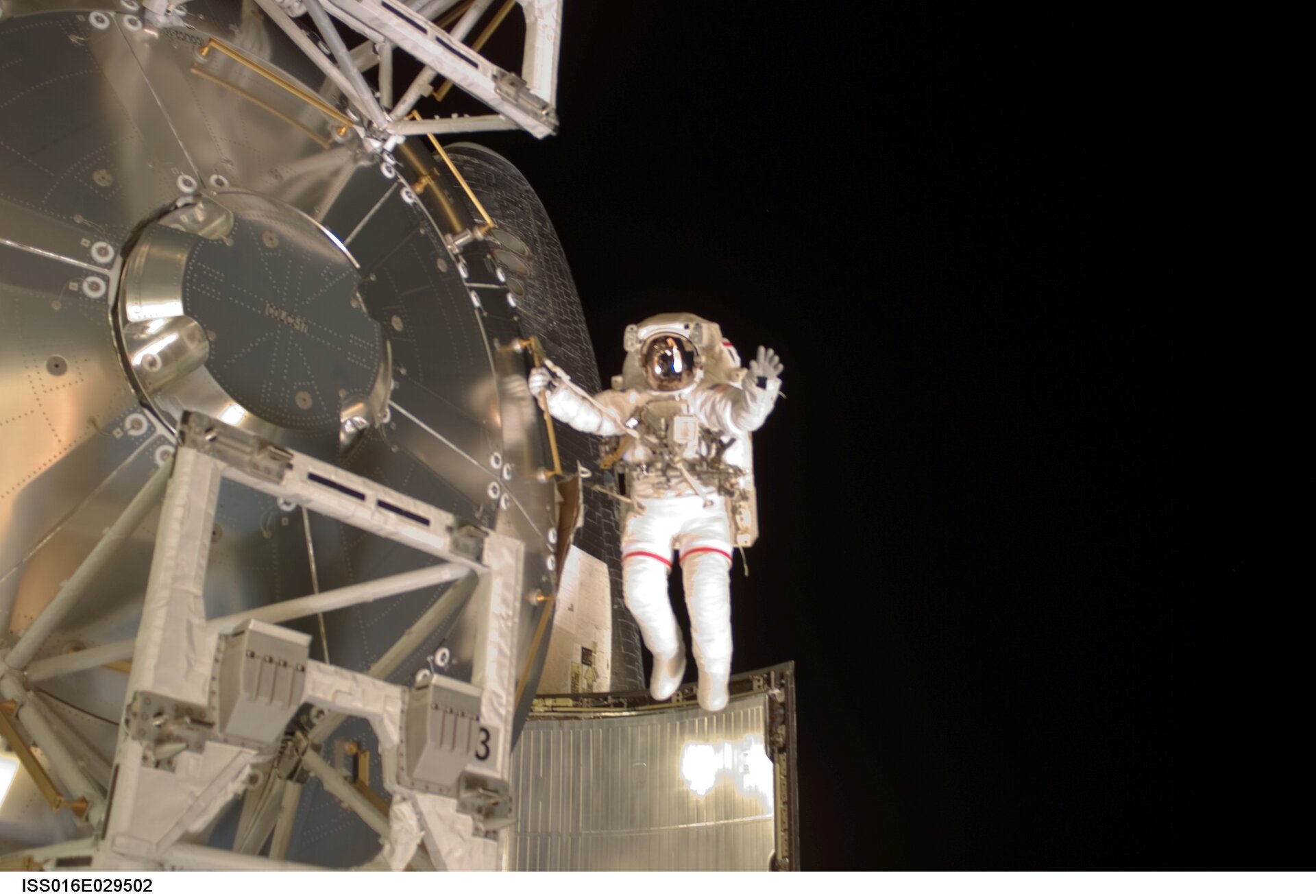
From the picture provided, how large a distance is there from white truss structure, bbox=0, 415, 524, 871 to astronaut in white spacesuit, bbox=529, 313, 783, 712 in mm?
1166

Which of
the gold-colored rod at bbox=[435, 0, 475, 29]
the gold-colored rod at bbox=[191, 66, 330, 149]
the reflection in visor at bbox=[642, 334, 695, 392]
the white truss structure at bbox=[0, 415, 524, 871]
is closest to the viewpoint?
the white truss structure at bbox=[0, 415, 524, 871]

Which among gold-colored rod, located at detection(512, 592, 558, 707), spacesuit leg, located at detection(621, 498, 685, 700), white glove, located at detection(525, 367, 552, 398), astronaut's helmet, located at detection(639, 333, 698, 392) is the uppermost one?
astronaut's helmet, located at detection(639, 333, 698, 392)

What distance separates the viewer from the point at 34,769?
14.7ft

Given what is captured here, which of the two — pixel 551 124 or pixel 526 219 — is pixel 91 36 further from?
pixel 526 219

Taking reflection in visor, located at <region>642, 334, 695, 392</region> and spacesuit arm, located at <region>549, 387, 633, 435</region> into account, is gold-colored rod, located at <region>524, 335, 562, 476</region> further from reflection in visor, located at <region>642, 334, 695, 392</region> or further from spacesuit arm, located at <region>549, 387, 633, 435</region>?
reflection in visor, located at <region>642, 334, 695, 392</region>

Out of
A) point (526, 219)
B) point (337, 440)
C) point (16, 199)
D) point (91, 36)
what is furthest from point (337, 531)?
point (526, 219)

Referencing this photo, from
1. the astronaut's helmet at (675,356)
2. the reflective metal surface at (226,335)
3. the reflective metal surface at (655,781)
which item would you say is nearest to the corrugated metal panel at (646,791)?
the reflective metal surface at (655,781)

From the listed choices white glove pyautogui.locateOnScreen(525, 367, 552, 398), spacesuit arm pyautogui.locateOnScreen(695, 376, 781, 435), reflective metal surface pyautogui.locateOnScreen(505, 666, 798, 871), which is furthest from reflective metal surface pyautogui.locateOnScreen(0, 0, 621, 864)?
reflective metal surface pyautogui.locateOnScreen(505, 666, 798, 871)

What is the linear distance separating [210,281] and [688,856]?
5.93 meters

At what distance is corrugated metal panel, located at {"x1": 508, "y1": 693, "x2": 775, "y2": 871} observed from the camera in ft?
29.9

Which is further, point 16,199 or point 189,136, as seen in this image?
point 189,136

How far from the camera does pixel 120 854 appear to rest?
145 inches

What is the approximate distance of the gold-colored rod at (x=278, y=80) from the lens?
578 centimetres

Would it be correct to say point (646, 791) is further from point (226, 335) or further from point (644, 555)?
point (226, 335)
